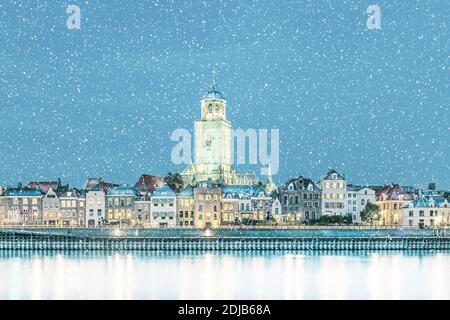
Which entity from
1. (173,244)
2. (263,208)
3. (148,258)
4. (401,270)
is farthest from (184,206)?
(401,270)

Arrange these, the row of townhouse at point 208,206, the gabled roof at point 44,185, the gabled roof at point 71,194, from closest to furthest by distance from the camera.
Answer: the row of townhouse at point 208,206 → the gabled roof at point 71,194 → the gabled roof at point 44,185

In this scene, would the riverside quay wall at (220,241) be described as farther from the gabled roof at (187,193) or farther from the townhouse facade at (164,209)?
the gabled roof at (187,193)

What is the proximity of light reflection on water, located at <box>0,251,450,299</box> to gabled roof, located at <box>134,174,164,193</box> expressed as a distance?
34073 millimetres

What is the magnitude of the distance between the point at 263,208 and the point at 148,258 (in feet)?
95.2

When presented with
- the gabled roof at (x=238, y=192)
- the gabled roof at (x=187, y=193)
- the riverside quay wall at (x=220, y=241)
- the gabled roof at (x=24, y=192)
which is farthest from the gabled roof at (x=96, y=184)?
the riverside quay wall at (x=220, y=241)

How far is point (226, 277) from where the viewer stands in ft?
171

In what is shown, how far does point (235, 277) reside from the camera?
5234cm

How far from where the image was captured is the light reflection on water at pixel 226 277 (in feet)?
150

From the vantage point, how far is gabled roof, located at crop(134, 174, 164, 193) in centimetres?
10569

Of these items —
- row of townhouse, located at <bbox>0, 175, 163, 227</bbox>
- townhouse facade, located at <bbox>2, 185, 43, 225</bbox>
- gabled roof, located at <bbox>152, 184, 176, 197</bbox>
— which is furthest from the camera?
townhouse facade, located at <bbox>2, 185, 43, 225</bbox>

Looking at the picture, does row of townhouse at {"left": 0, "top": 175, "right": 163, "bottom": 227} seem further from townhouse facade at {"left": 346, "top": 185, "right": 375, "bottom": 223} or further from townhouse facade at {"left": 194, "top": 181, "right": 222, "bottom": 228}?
townhouse facade at {"left": 346, "top": 185, "right": 375, "bottom": 223}

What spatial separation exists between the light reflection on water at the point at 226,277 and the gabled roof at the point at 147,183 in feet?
112

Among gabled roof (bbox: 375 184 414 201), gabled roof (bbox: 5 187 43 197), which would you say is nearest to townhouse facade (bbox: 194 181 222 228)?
gabled roof (bbox: 5 187 43 197)

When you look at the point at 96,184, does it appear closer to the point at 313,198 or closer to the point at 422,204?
the point at 313,198
